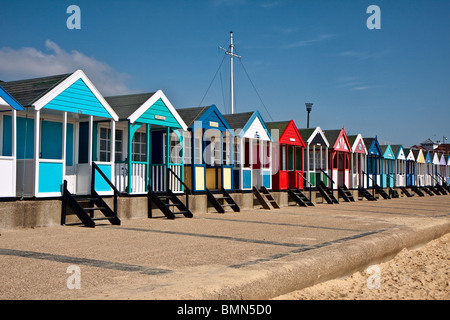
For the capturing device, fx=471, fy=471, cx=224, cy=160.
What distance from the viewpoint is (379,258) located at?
8.05 metres

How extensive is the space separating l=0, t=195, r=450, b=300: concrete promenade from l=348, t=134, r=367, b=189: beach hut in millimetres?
17476

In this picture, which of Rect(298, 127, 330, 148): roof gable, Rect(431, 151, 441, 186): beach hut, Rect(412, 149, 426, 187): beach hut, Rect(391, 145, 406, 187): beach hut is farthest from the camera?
Rect(431, 151, 441, 186): beach hut

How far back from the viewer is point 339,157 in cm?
2920

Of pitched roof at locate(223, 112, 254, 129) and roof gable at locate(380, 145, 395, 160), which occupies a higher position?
pitched roof at locate(223, 112, 254, 129)

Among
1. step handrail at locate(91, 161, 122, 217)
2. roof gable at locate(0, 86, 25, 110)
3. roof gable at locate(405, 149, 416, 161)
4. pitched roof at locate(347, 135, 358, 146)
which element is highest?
pitched roof at locate(347, 135, 358, 146)

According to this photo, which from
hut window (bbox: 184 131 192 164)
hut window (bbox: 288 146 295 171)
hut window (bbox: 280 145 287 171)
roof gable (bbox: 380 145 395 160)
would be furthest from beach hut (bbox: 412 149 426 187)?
hut window (bbox: 184 131 192 164)

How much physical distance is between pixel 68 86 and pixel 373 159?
85.9 ft

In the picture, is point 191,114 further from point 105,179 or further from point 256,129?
point 105,179

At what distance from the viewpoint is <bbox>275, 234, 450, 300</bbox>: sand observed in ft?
18.7

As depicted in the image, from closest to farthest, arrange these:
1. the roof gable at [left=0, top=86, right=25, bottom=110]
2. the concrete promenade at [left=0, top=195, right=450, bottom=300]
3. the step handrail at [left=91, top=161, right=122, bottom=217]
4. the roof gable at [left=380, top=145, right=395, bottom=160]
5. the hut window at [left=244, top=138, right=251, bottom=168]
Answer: the concrete promenade at [left=0, top=195, right=450, bottom=300] → the roof gable at [left=0, top=86, right=25, bottom=110] → the step handrail at [left=91, top=161, right=122, bottom=217] → the hut window at [left=244, top=138, right=251, bottom=168] → the roof gable at [left=380, top=145, right=395, bottom=160]

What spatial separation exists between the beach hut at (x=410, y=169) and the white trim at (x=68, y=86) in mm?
31256

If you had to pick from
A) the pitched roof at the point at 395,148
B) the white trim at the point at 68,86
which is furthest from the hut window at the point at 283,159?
the pitched roof at the point at 395,148

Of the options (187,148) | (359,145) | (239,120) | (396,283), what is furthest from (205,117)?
(359,145)

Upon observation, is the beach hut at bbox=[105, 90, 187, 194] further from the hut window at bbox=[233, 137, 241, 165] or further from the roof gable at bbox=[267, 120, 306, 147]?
the roof gable at bbox=[267, 120, 306, 147]
